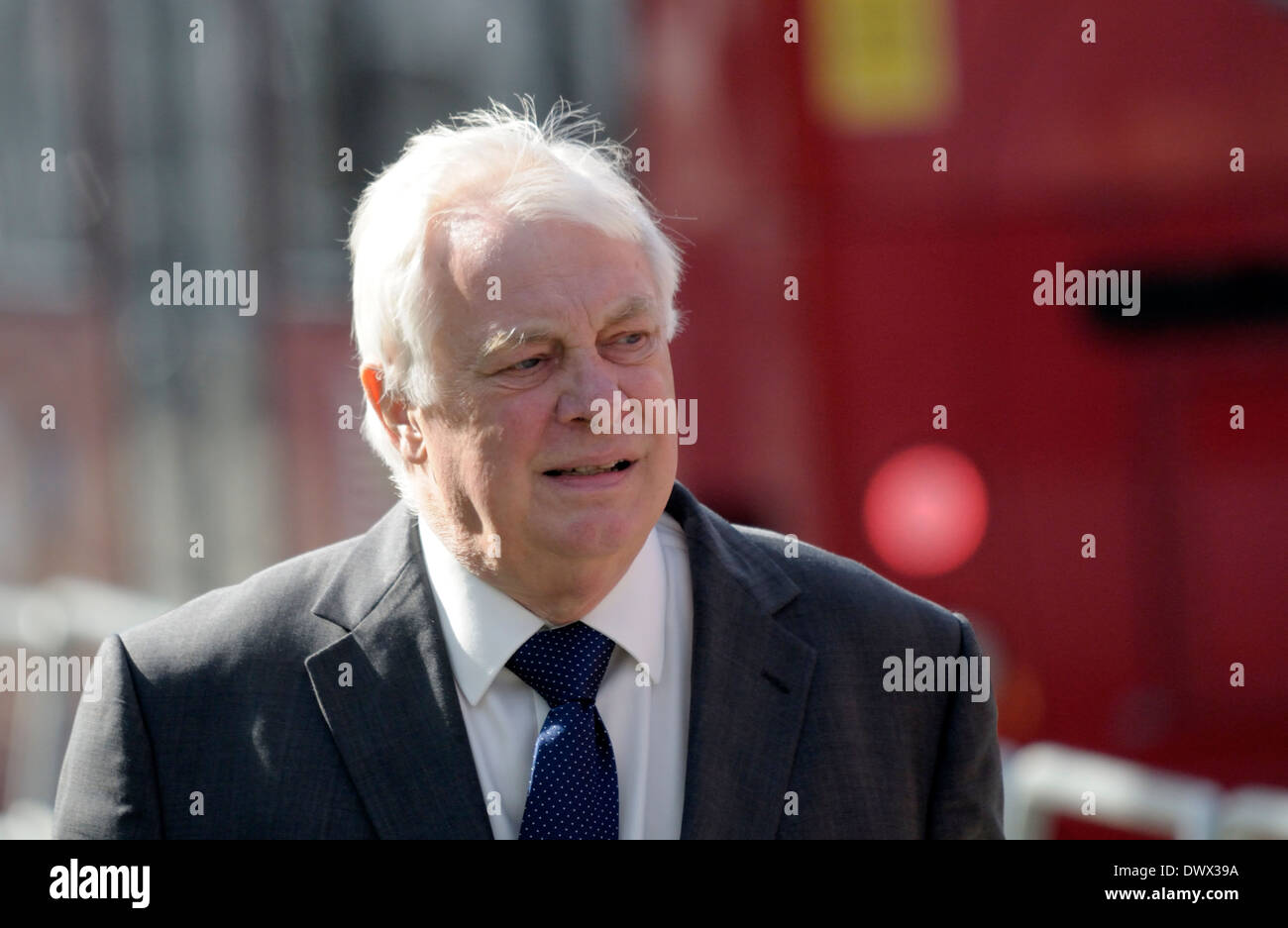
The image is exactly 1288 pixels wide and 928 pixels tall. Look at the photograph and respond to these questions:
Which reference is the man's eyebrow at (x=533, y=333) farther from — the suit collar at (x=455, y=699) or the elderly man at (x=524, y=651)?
the suit collar at (x=455, y=699)

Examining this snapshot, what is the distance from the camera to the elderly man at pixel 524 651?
201 cm

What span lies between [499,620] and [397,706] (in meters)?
0.19

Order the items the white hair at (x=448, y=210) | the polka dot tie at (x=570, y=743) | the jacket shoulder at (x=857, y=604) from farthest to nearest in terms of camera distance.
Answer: the jacket shoulder at (x=857, y=604) < the white hair at (x=448, y=210) < the polka dot tie at (x=570, y=743)

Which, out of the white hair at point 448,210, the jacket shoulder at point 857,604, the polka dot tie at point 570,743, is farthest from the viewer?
the jacket shoulder at point 857,604

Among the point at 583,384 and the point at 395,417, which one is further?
the point at 395,417

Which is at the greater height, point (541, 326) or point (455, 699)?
point (541, 326)

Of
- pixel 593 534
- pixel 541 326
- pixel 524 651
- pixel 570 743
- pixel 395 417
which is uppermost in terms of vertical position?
pixel 541 326

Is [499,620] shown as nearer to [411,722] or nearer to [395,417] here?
[411,722]

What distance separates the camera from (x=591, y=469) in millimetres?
2049

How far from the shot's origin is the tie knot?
2.06 m

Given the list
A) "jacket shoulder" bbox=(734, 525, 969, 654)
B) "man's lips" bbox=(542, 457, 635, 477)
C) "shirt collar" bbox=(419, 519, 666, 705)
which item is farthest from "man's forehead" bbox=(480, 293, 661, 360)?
"jacket shoulder" bbox=(734, 525, 969, 654)

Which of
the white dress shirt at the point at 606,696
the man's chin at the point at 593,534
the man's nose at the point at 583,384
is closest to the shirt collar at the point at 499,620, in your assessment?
the white dress shirt at the point at 606,696

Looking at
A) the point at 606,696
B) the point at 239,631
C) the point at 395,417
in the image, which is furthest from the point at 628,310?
the point at 239,631

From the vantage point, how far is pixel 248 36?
4441mm
